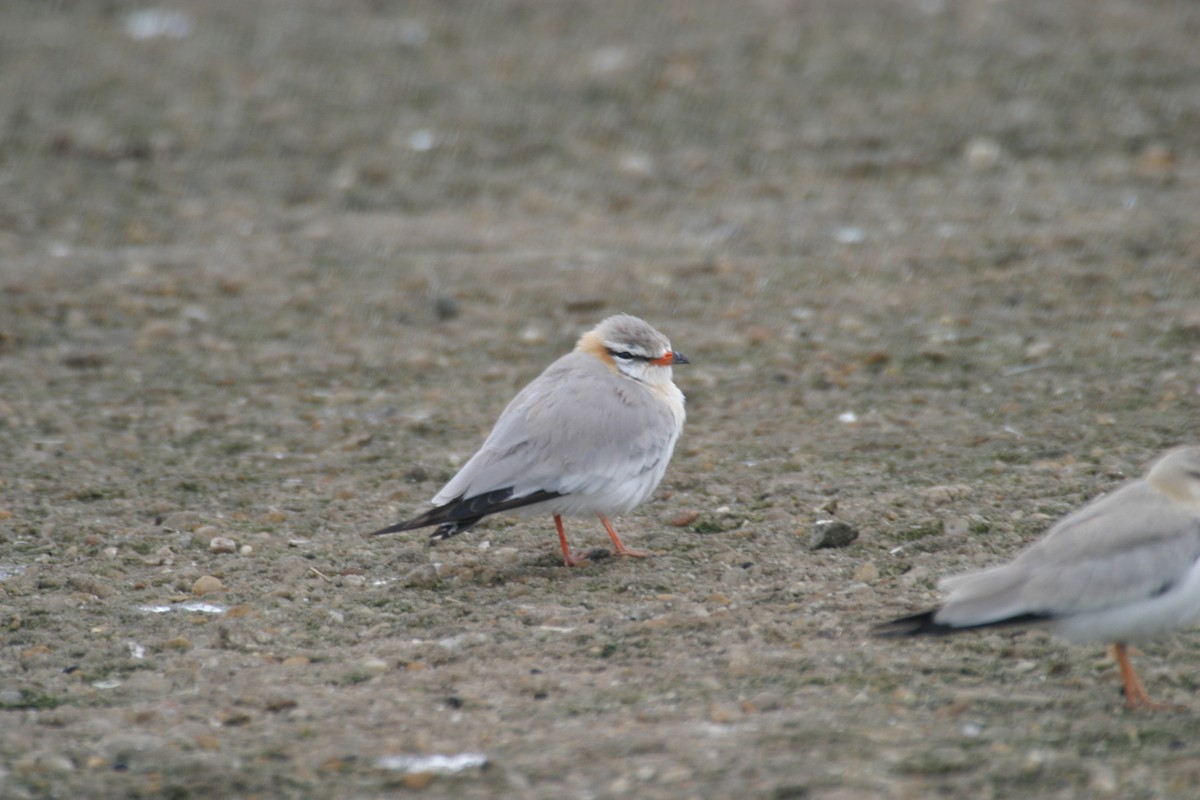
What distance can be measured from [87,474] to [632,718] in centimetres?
375

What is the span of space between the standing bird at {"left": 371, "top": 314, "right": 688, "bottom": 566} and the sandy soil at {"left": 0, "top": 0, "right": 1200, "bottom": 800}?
0.31 m

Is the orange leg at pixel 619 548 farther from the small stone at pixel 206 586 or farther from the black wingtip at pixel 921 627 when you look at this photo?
the black wingtip at pixel 921 627

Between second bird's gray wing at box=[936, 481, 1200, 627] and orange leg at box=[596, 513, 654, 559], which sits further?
orange leg at box=[596, 513, 654, 559]

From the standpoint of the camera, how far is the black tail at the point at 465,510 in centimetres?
558

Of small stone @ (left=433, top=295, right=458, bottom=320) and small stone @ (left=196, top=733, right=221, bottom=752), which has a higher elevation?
small stone @ (left=433, top=295, right=458, bottom=320)

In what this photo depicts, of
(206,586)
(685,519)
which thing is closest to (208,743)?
(206,586)

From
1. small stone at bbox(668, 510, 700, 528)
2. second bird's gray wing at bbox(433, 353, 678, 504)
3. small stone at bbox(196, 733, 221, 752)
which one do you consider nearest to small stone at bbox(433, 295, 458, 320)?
second bird's gray wing at bbox(433, 353, 678, 504)

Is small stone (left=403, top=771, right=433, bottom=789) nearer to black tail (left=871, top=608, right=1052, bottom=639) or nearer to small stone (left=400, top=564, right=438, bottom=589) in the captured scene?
black tail (left=871, top=608, right=1052, bottom=639)

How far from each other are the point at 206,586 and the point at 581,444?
1.63 m

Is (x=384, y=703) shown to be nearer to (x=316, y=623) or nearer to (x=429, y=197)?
(x=316, y=623)

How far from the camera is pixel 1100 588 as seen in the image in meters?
4.39

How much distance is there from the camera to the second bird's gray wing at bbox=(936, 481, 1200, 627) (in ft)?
14.4

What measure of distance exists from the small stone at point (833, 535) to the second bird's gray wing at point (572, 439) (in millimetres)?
778

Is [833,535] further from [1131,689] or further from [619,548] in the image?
[1131,689]
